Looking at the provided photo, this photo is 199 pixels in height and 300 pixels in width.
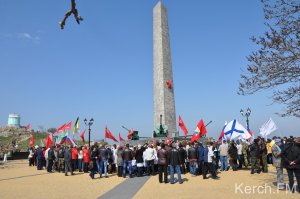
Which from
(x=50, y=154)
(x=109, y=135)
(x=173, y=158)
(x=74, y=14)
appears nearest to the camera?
(x=74, y=14)

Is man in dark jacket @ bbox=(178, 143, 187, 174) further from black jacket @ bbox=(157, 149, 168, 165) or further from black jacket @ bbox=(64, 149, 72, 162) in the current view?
black jacket @ bbox=(64, 149, 72, 162)

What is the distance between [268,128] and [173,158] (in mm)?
8588

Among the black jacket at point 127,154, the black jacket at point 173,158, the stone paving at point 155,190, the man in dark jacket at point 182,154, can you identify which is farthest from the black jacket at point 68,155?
the black jacket at point 173,158

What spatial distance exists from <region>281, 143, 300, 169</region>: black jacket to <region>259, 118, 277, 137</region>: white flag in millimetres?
8967

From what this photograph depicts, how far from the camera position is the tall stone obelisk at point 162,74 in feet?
103

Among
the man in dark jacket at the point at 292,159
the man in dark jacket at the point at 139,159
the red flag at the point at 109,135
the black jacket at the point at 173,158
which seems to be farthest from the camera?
the red flag at the point at 109,135

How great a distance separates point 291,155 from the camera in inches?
327

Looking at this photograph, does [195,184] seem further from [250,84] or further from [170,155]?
[250,84]

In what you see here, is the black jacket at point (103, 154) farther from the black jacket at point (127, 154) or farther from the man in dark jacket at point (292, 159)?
the man in dark jacket at point (292, 159)

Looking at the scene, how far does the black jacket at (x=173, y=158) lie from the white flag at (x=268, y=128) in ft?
27.4

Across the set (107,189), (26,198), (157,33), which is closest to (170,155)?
(107,189)

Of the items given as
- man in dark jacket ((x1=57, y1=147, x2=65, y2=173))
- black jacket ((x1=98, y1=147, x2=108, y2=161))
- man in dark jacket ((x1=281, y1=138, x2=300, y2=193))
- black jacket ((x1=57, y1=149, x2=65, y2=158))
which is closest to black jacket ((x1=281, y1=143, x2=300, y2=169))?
man in dark jacket ((x1=281, y1=138, x2=300, y2=193))

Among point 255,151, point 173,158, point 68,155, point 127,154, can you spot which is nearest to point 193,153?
point 173,158

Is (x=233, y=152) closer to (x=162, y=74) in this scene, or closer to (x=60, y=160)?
(x=60, y=160)
